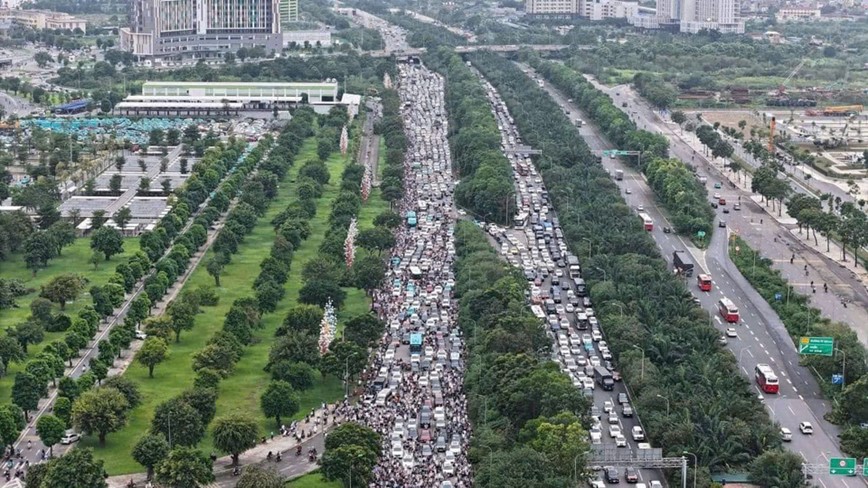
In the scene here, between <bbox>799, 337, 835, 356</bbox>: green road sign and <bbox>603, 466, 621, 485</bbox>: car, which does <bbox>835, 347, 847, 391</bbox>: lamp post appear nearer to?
<bbox>799, 337, 835, 356</bbox>: green road sign

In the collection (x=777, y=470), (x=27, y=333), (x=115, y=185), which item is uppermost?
(x=115, y=185)

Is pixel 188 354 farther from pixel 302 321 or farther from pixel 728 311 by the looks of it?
pixel 728 311

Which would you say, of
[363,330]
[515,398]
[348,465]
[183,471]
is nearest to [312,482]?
[348,465]

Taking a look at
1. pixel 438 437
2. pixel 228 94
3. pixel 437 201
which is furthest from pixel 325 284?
pixel 228 94

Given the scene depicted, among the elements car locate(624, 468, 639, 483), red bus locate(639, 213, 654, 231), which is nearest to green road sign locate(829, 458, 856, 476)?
car locate(624, 468, 639, 483)

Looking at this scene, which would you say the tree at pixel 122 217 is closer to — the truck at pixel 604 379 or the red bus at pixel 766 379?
the truck at pixel 604 379

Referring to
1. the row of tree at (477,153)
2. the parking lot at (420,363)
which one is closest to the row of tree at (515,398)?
the parking lot at (420,363)
